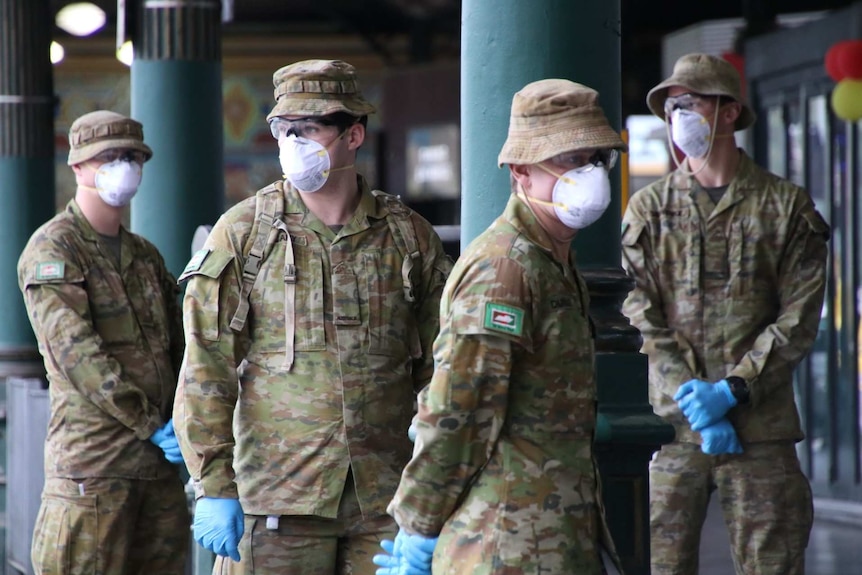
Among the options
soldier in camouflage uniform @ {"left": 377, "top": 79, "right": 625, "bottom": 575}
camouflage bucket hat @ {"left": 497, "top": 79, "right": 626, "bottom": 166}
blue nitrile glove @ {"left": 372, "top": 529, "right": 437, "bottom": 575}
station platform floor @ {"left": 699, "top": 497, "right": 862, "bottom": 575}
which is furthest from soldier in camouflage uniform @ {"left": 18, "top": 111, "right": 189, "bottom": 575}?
station platform floor @ {"left": 699, "top": 497, "right": 862, "bottom": 575}

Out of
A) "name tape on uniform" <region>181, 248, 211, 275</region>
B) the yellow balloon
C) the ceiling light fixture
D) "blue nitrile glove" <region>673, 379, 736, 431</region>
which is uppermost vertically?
the ceiling light fixture

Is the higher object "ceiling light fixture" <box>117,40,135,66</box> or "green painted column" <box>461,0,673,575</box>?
"ceiling light fixture" <box>117,40,135,66</box>

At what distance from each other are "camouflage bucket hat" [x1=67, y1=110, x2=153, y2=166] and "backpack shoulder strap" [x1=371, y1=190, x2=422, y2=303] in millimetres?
1864

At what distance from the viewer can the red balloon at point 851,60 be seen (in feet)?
31.3

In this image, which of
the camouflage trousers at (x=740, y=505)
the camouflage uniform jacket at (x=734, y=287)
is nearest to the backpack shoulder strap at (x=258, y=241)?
the camouflage uniform jacket at (x=734, y=287)

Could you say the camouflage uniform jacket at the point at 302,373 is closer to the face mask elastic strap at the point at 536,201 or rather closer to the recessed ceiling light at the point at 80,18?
the face mask elastic strap at the point at 536,201

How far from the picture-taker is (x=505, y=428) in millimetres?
Answer: 3381

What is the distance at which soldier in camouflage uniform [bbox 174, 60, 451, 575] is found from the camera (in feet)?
13.7

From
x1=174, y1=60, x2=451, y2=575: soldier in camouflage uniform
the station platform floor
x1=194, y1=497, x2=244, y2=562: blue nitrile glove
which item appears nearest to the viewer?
x1=194, y1=497, x2=244, y2=562: blue nitrile glove

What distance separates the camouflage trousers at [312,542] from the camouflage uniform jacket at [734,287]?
159 centimetres

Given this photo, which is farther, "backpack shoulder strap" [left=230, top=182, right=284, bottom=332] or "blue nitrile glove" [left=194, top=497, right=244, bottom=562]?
"backpack shoulder strap" [left=230, top=182, right=284, bottom=332]

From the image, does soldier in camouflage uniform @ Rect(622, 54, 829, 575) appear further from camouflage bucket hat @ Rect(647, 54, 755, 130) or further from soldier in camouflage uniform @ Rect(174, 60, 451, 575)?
soldier in camouflage uniform @ Rect(174, 60, 451, 575)

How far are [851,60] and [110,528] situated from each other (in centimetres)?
592

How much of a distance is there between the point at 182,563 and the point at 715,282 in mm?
2270
